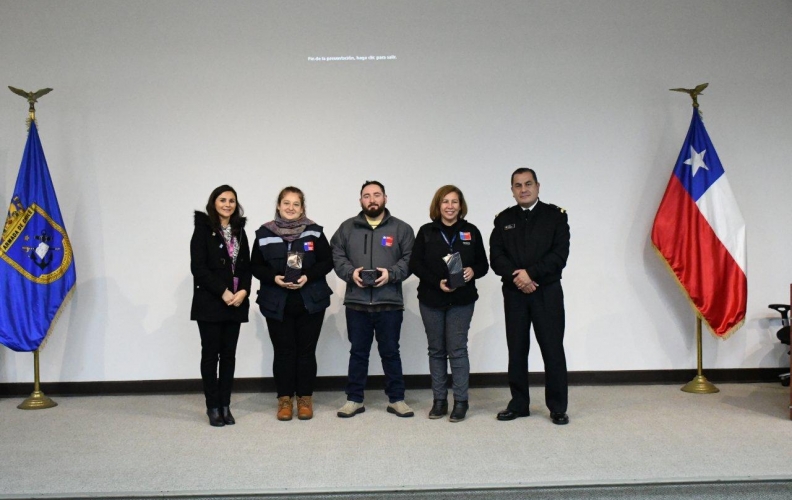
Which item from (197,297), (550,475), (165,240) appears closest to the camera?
(550,475)

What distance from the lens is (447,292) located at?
13.9ft

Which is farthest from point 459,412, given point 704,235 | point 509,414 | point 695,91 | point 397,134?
point 695,91

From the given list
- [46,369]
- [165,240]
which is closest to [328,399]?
[165,240]

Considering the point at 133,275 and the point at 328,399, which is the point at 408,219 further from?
the point at 133,275

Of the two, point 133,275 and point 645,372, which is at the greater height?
point 133,275

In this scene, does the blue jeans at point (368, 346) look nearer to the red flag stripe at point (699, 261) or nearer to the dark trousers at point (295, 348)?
the dark trousers at point (295, 348)

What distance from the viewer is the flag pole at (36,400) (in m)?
4.78

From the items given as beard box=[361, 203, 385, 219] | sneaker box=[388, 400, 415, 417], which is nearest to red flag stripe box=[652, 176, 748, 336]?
beard box=[361, 203, 385, 219]

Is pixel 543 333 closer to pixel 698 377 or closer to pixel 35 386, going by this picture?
pixel 698 377

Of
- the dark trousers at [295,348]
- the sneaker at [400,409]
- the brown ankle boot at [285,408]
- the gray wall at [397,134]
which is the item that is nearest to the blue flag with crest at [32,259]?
the gray wall at [397,134]

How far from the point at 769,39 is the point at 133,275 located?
5.03 m

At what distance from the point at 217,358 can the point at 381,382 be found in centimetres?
140

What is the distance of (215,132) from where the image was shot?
5.25 m

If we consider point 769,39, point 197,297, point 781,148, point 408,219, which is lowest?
point 197,297
